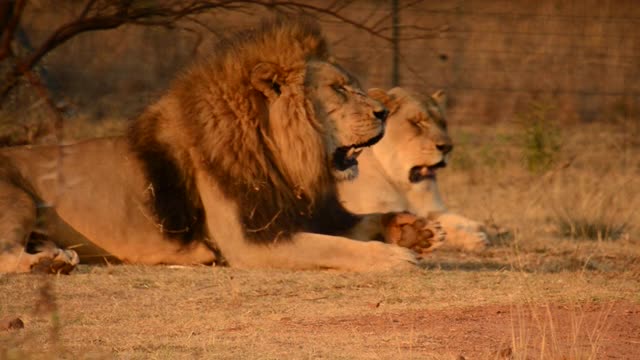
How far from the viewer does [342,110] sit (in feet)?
21.2

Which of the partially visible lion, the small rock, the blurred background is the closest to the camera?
the small rock

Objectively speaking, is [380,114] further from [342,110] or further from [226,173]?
[226,173]

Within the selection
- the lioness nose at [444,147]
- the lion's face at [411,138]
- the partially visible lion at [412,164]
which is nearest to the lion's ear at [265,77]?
the partially visible lion at [412,164]

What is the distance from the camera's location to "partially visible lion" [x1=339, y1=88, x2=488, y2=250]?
7.72m

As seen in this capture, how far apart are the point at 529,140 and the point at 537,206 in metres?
1.78

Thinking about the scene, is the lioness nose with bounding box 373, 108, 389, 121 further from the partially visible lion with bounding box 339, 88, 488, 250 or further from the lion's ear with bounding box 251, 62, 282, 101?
the partially visible lion with bounding box 339, 88, 488, 250

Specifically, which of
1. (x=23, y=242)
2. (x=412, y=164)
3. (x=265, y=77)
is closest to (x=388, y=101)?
(x=412, y=164)

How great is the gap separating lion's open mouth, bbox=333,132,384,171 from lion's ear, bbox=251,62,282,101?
0.41 meters

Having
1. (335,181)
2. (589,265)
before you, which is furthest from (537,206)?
(335,181)

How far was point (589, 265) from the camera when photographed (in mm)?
7125

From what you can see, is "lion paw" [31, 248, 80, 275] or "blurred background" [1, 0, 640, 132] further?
"blurred background" [1, 0, 640, 132]

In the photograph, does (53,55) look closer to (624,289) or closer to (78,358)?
(624,289)

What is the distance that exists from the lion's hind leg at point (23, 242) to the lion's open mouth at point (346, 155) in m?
1.33

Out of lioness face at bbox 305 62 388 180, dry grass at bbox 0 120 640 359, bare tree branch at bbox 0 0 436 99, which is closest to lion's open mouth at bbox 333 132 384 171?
lioness face at bbox 305 62 388 180
